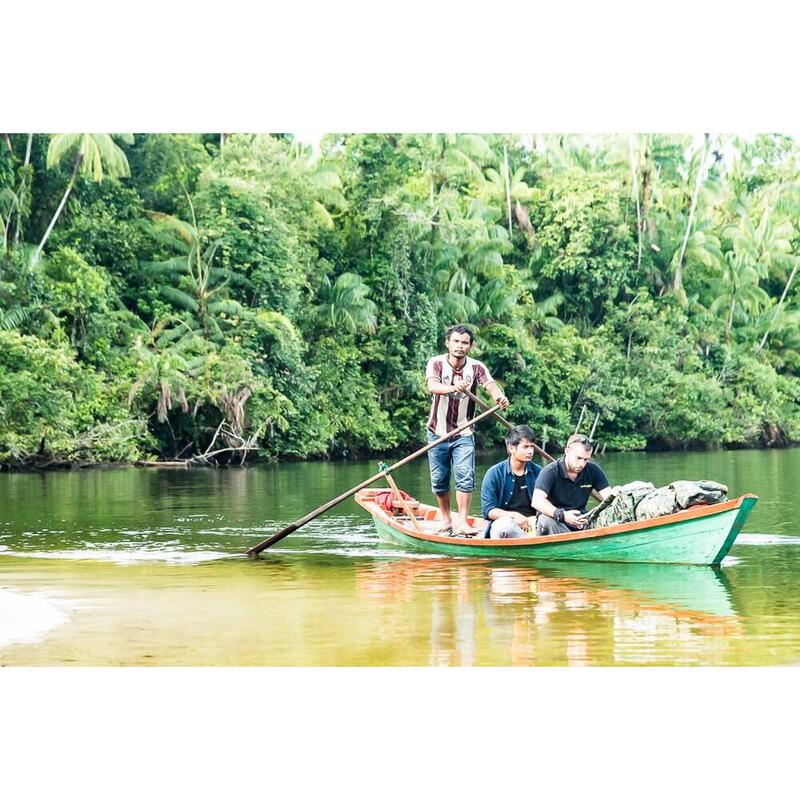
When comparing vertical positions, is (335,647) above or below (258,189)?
below

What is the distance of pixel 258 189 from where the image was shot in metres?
16.7

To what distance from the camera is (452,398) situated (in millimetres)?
8273

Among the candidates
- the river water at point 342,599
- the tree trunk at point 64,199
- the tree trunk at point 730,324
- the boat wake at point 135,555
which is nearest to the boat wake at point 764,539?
the river water at point 342,599

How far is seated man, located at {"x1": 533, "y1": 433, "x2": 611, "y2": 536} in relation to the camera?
23.1 ft

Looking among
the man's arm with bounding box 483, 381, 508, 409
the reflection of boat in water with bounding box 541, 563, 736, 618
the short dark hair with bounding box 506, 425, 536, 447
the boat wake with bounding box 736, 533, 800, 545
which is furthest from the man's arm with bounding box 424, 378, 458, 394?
the boat wake with bounding box 736, 533, 800, 545

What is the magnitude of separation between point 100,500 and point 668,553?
603 centimetres

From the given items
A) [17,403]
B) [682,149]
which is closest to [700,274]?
[682,149]

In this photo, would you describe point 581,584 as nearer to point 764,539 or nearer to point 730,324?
point 764,539

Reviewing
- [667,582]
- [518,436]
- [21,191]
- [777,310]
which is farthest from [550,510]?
[21,191]

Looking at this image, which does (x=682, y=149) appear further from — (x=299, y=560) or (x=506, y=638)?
(x=506, y=638)

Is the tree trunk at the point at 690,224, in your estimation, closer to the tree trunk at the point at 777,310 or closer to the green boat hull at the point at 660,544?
the tree trunk at the point at 777,310

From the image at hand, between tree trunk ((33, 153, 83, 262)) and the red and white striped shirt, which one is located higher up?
tree trunk ((33, 153, 83, 262))

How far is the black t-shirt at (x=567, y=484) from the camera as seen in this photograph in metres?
7.14

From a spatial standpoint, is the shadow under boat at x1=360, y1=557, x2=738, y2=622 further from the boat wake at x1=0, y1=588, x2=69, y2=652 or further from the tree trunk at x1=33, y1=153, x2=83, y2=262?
the tree trunk at x1=33, y1=153, x2=83, y2=262
